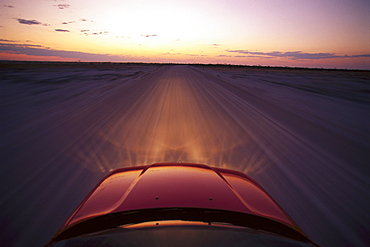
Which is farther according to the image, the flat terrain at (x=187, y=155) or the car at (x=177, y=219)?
the flat terrain at (x=187, y=155)

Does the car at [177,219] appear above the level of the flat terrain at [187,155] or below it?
above

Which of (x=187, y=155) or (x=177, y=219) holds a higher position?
(x=177, y=219)

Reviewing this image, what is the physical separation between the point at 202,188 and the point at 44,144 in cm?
421

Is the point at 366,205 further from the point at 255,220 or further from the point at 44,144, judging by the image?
the point at 44,144

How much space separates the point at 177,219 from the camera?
1333 mm

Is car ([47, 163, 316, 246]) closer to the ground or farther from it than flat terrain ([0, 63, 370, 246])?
farther from it

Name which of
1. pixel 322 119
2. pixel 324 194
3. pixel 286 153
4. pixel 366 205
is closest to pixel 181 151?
pixel 286 153

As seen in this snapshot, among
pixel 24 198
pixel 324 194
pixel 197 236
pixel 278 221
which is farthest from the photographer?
pixel 324 194

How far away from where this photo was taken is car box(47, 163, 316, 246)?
1.24 meters

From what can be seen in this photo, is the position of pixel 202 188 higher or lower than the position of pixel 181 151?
higher

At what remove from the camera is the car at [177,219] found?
4.06 feet

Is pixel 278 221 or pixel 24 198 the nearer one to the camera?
pixel 278 221

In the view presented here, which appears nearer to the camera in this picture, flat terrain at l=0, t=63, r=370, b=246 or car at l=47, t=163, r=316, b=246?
car at l=47, t=163, r=316, b=246

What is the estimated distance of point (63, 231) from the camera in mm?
1359
